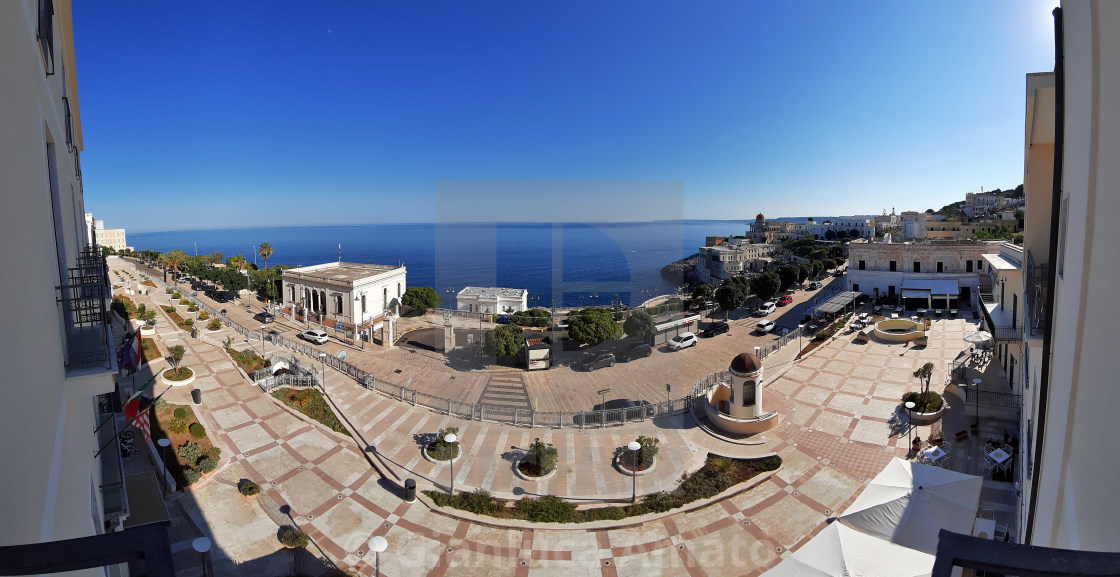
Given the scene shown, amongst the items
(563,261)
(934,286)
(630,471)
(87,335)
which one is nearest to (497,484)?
(630,471)

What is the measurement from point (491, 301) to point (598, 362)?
Result: 1382 centimetres

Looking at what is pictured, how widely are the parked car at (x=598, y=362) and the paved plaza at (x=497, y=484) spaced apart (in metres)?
6.08

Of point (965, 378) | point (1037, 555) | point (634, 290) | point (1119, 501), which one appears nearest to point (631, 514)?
point (1119, 501)

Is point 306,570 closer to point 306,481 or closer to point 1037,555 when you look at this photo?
point 306,481

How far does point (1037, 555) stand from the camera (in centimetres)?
135

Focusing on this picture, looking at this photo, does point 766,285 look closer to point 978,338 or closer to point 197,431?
point 978,338

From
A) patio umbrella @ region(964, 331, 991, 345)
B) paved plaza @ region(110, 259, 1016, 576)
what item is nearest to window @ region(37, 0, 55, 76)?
paved plaza @ region(110, 259, 1016, 576)

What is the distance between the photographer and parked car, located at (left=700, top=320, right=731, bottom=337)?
1054 inches

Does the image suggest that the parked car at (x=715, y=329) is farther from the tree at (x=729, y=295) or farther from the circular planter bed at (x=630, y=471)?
the circular planter bed at (x=630, y=471)

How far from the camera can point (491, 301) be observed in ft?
109

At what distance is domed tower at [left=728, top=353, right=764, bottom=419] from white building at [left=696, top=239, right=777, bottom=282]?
43979mm

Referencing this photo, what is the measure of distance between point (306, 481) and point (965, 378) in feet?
69.1

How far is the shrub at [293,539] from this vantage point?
909cm

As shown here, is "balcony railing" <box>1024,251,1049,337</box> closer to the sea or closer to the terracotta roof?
the terracotta roof
